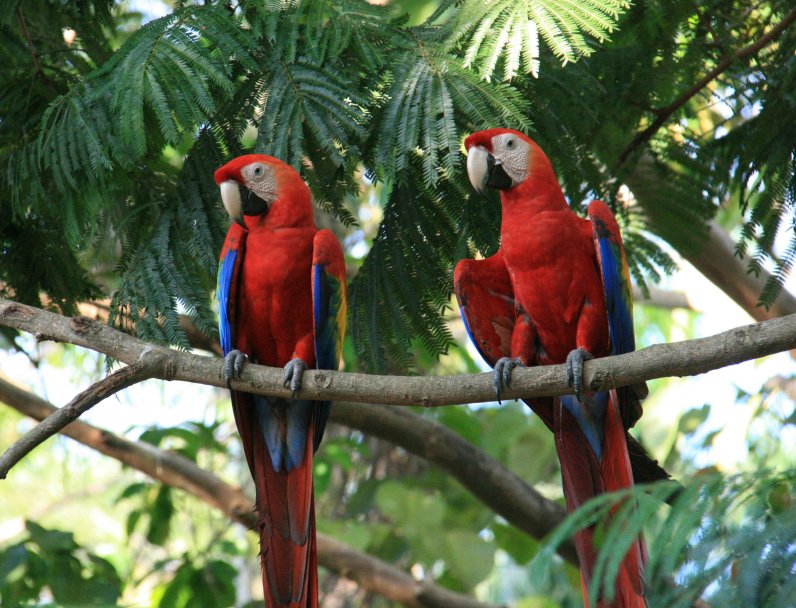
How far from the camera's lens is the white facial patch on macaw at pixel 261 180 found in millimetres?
2523

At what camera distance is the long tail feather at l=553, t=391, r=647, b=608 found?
7.88 ft

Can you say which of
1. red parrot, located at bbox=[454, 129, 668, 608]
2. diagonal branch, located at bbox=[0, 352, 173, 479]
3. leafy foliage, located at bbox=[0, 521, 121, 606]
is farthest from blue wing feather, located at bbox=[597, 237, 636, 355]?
leafy foliage, located at bbox=[0, 521, 121, 606]

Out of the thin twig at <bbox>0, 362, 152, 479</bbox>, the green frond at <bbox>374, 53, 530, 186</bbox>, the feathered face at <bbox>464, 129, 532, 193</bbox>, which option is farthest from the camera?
the feathered face at <bbox>464, 129, 532, 193</bbox>

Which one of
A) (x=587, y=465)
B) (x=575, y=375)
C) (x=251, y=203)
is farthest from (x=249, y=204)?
(x=587, y=465)

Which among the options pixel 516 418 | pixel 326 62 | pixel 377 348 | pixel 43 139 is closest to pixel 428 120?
pixel 326 62

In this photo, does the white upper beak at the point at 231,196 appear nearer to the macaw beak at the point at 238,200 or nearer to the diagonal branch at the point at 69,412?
the macaw beak at the point at 238,200

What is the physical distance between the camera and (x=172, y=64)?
7.86 feet

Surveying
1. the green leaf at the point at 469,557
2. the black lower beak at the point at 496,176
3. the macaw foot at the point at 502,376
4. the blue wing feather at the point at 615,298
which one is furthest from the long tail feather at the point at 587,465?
the green leaf at the point at 469,557

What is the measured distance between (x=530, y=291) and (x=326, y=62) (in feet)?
2.89

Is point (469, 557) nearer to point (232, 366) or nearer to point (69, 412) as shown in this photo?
point (232, 366)

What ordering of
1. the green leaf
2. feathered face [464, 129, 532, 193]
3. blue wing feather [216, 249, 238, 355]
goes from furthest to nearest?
the green leaf
blue wing feather [216, 249, 238, 355]
feathered face [464, 129, 532, 193]

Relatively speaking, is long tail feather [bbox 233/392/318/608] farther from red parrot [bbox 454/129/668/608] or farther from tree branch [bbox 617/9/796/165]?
tree branch [bbox 617/9/796/165]

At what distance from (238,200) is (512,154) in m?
0.79

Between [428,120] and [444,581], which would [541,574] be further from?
[444,581]
